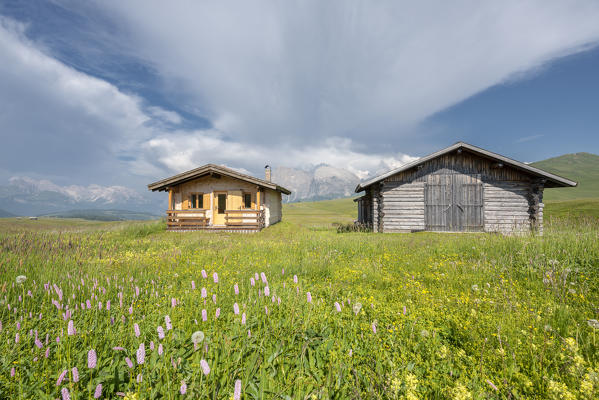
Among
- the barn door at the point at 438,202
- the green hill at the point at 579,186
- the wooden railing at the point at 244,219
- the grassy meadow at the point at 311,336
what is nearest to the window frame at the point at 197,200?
the wooden railing at the point at 244,219

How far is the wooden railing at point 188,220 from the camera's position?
18891 millimetres

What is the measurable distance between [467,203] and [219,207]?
1960 cm

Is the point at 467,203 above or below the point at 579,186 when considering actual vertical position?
below

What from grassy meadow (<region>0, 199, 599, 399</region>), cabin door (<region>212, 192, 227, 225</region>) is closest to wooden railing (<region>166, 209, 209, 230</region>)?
cabin door (<region>212, 192, 227, 225</region>)

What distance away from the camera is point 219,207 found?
70.5 feet

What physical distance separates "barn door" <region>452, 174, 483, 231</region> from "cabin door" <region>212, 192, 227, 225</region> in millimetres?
18059

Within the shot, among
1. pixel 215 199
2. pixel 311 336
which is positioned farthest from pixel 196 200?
pixel 311 336

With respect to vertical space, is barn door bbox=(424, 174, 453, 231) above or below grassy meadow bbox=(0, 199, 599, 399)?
above

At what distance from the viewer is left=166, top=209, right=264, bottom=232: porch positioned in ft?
62.2

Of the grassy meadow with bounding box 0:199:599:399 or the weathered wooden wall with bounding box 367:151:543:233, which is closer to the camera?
the grassy meadow with bounding box 0:199:599:399

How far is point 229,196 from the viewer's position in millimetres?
20688

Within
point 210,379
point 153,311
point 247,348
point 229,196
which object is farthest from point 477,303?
point 229,196

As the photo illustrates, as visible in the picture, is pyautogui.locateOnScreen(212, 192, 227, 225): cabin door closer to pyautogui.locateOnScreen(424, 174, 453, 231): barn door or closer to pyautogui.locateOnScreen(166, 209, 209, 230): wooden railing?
pyautogui.locateOnScreen(166, 209, 209, 230): wooden railing

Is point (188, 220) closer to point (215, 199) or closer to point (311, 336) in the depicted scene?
point (215, 199)
